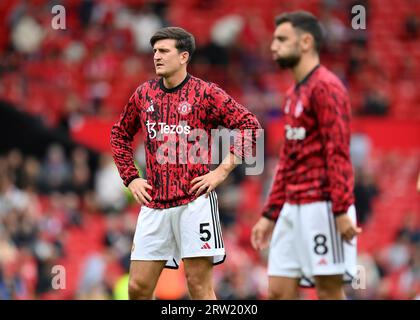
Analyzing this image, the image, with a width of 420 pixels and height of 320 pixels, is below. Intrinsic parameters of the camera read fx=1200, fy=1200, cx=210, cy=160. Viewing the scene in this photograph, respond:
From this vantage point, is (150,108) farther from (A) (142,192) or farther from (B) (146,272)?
(B) (146,272)

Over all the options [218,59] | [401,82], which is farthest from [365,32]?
[218,59]

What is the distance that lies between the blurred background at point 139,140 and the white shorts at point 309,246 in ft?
19.6

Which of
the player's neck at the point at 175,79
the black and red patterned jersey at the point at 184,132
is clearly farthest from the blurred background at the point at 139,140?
the player's neck at the point at 175,79

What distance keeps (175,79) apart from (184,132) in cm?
39

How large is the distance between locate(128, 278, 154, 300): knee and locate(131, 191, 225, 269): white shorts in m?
0.16

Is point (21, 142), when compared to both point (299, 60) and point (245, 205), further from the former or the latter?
point (299, 60)

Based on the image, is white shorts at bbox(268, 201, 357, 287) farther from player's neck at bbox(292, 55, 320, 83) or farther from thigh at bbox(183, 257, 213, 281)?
player's neck at bbox(292, 55, 320, 83)

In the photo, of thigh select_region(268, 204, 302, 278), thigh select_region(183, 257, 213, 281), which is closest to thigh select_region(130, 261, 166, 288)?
thigh select_region(183, 257, 213, 281)

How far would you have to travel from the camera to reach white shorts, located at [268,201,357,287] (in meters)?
8.12

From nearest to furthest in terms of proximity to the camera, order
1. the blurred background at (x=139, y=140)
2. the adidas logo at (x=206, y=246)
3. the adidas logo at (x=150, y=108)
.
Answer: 1. the adidas logo at (x=206, y=246)
2. the adidas logo at (x=150, y=108)
3. the blurred background at (x=139, y=140)

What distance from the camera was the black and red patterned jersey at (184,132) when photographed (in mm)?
8133

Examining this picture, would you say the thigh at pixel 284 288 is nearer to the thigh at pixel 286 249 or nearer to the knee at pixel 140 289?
the thigh at pixel 286 249

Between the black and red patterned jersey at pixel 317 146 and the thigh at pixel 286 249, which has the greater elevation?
the black and red patterned jersey at pixel 317 146

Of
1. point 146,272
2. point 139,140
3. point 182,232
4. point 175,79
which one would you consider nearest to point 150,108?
point 175,79
